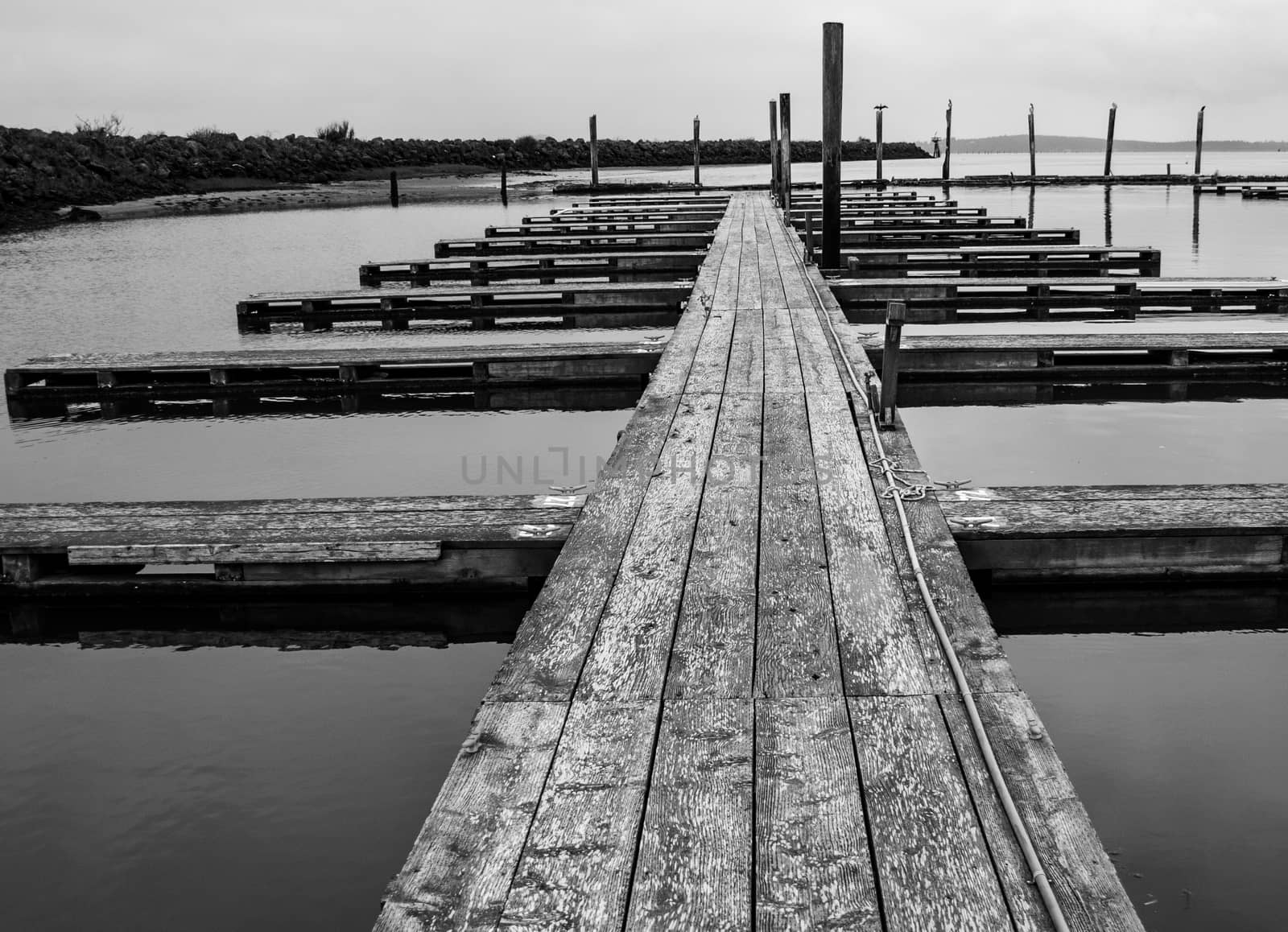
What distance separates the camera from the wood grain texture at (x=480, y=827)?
82.4 inches

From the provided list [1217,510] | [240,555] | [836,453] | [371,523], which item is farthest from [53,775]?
[1217,510]

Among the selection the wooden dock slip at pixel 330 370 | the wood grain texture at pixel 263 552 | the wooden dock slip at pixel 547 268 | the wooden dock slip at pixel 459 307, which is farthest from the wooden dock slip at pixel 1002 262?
the wood grain texture at pixel 263 552

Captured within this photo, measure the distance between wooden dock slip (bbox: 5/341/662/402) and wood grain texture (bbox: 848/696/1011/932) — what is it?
19.5ft

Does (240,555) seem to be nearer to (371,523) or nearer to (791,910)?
(371,523)

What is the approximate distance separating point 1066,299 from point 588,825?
11.5m

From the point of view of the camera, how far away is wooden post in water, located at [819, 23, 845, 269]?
11586 mm

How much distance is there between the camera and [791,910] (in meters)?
2.06

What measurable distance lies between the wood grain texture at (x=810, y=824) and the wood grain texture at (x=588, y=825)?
257mm

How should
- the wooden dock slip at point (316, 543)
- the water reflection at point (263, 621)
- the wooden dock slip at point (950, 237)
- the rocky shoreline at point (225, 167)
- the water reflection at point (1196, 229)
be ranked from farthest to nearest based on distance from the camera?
the rocky shoreline at point (225, 167), the water reflection at point (1196, 229), the wooden dock slip at point (950, 237), the water reflection at point (263, 621), the wooden dock slip at point (316, 543)

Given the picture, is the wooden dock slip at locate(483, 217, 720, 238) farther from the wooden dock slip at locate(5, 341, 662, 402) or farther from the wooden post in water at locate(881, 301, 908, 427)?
the wooden post in water at locate(881, 301, 908, 427)

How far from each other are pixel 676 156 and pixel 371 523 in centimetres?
6823

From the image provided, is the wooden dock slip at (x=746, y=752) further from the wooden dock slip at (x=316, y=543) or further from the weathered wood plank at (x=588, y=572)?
the wooden dock slip at (x=316, y=543)

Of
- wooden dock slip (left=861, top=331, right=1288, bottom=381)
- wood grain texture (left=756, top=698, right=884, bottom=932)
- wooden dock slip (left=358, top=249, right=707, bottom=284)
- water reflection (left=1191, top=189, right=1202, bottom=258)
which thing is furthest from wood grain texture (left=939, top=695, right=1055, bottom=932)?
water reflection (left=1191, top=189, right=1202, bottom=258)

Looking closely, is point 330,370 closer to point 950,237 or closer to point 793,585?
point 793,585
